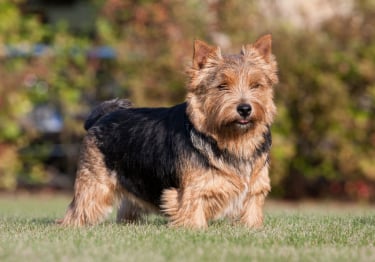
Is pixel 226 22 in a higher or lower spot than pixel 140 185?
higher

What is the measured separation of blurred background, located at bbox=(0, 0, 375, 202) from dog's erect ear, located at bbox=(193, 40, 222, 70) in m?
9.25

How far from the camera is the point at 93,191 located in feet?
26.4

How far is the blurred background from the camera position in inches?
655

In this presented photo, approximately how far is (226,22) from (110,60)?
2.73 meters

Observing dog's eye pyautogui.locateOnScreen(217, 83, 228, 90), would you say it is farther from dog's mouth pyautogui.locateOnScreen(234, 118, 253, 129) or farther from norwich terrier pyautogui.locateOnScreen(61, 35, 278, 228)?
dog's mouth pyautogui.locateOnScreen(234, 118, 253, 129)

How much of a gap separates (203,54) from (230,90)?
0.48 meters

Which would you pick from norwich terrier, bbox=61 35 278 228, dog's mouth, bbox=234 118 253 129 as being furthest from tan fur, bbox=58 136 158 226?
dog's mouth, bbox=234 118 253 129

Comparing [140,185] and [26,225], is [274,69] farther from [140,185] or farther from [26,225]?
[26,225]

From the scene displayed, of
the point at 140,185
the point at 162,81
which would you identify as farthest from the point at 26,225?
the point at 162,81

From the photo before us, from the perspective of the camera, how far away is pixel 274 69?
25.0 feet

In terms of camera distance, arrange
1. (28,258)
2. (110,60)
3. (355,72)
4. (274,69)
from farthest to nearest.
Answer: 1. (110,60)
2. (355,72)
3. (274,69)
4. (28,258)

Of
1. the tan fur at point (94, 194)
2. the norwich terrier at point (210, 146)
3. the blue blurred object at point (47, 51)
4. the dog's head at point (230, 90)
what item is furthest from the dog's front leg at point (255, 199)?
the blue blurred object at point (47, 51)

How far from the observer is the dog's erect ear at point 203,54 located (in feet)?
24.3

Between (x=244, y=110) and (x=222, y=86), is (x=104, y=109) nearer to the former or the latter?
(x=222, y=86)
